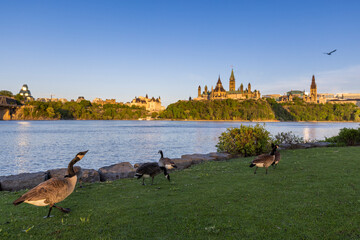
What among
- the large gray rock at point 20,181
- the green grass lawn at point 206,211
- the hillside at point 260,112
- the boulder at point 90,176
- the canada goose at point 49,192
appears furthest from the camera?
the hillside at point 260,112

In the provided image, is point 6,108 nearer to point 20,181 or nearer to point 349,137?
point 20,181

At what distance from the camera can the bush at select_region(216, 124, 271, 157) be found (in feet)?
54.4

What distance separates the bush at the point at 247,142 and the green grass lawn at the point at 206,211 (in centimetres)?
769

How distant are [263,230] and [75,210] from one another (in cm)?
454

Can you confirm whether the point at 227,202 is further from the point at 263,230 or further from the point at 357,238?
the point at 357,238

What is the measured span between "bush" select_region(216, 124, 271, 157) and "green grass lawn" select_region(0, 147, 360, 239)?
7688mm

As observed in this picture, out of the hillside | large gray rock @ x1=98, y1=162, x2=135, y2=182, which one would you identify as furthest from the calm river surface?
the hillside

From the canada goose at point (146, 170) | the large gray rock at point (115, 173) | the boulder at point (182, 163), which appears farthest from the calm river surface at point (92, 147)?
the canada goose at point (146, 170)

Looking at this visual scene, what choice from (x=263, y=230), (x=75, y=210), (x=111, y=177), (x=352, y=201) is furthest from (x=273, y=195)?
(x=111, y=177)

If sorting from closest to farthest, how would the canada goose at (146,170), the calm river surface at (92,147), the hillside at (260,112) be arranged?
the canada goose at (146,170)
the calm river surface at (92,147)
the hillside at (260,112)

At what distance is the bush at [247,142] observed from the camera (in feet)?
54.4

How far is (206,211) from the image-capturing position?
227 inches

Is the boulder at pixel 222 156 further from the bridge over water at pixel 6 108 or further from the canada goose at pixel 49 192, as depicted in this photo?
the bridge over water at pixel 6 108

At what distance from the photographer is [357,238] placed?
433 cm
